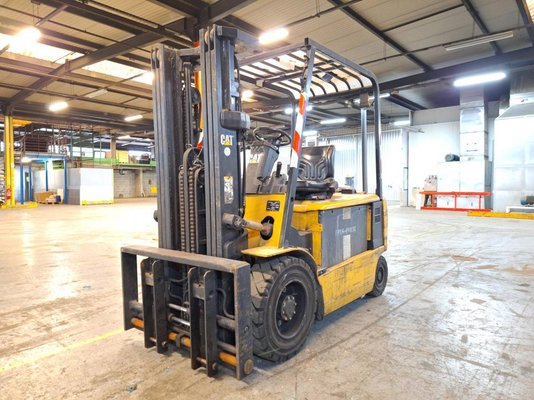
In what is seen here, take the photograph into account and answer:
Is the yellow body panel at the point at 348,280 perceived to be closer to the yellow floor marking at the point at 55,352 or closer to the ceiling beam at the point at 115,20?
the yellow floor marking at the point at 55,352

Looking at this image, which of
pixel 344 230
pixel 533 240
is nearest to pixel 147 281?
pixel 344 230

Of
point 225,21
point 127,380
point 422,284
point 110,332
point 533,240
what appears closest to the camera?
point 127,380

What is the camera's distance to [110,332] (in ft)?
11.4

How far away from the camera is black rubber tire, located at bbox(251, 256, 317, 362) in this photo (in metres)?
2.60

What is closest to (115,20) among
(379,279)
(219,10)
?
(219,10)

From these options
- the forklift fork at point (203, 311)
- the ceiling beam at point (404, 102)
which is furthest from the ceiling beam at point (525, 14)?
the forklift fork at point (203, 311)

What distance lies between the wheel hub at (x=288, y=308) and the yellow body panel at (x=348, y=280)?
0.41m

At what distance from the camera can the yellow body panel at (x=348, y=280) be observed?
337 cm

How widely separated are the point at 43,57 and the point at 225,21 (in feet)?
24.6

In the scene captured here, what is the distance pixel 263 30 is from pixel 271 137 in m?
7.84

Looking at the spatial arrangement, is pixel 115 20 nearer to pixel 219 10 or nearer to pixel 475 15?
pixel 219 10

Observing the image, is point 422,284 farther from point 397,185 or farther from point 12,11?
point 397,185

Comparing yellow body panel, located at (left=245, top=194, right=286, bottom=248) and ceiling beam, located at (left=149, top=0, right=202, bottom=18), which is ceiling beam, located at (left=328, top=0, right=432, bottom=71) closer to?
ceiling beam, located at (left=149, top=0, right=202, bottom=18)

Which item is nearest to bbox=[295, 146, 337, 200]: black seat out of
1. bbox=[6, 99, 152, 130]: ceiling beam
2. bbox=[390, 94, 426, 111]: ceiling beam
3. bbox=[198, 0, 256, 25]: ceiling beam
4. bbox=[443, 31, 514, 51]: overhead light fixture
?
bbox=[198, 0, 256, 25]: ceiling beam
